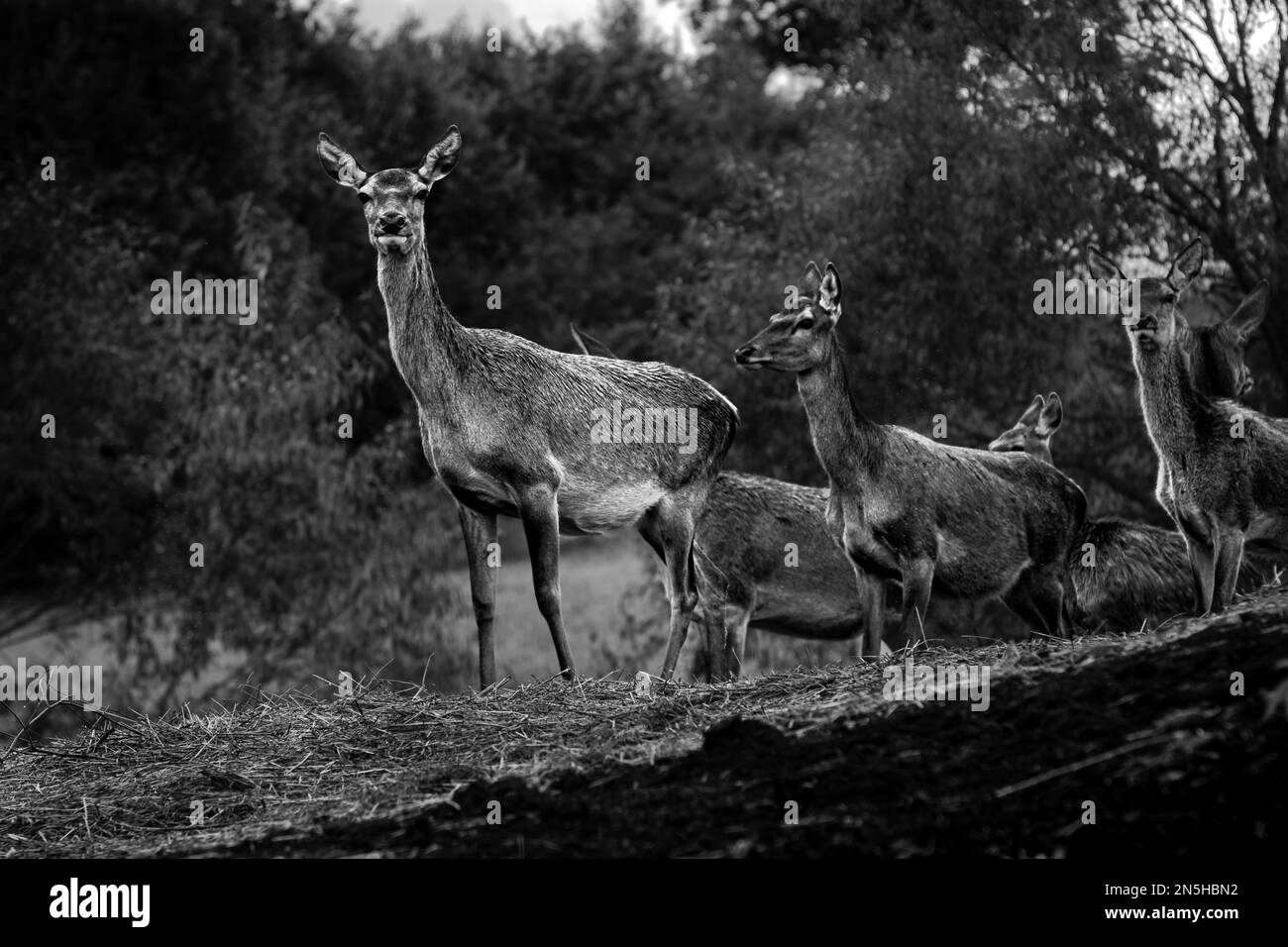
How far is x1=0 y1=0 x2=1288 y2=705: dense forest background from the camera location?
23.2 metres

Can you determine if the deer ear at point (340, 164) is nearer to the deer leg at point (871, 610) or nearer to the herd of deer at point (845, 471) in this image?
the herd of deer at point (845, 471)

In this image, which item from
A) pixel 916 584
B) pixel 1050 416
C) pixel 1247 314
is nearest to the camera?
pixel 916 584

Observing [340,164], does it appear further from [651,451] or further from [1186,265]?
[1186,265]

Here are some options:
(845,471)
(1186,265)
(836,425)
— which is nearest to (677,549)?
(845,471)

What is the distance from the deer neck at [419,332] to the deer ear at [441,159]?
469mm

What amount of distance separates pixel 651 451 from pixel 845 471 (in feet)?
4.56

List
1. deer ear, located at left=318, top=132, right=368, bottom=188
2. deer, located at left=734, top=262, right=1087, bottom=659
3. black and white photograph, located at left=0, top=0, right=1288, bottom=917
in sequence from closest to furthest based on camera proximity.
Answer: black and white photograph, located at left=0, top=0, right=1288, bottom=917 < deer ear, located at left=318, top=132, right=368, bottom=188 < deer, located at left=734, top=262, right=1087, bottom=659

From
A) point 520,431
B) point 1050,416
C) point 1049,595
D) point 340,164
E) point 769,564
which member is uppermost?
point 340,164

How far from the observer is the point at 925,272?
23.4 metres

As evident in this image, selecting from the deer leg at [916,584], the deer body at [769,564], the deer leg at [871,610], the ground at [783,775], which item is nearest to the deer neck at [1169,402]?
the deer leg at [916,584]

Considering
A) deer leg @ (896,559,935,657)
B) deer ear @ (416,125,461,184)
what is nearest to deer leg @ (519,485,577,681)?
deer ear @ (416,125,461,184)

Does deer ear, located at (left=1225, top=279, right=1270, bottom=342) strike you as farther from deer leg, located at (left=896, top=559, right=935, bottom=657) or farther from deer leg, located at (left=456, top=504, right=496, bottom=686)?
deer leg, located at (left=456, top=504, right=496, bottom=686)

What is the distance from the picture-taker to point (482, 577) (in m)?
11.4

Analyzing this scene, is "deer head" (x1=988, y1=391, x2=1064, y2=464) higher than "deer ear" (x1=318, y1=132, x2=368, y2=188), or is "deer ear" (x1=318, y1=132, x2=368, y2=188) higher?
"deer ear" (x1=318, y1=132, x2=368, y2=188)
